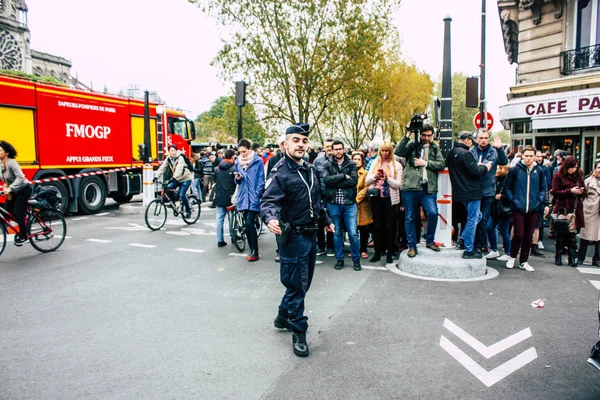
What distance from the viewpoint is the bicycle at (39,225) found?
25.8ft

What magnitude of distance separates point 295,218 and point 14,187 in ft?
18.8

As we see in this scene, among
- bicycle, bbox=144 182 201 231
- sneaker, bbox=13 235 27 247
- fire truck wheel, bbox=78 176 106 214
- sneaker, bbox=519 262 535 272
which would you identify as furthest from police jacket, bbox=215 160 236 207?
fire truck wheel, bbox=78 176 106 214

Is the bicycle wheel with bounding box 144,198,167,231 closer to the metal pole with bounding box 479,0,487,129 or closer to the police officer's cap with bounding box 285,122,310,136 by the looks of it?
the police officer's cap with bounding box 285,122,310,136

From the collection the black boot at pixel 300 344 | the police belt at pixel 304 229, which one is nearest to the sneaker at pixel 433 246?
the police belt at pixel 304 229

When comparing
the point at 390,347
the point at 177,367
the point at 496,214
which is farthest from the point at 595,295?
the point at 177,367

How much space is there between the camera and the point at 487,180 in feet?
24.6

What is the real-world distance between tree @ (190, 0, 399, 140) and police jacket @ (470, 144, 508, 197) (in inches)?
569

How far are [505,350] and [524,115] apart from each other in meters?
12.9

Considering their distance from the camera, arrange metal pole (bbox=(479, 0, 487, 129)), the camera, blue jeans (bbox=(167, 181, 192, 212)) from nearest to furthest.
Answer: the camera → blue jeans (bbox=(167, 181, 192, 212)) → metal pole (bbox=(479, 0, 487, 129))

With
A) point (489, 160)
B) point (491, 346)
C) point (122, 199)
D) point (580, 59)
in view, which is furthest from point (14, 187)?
point (580, 59)

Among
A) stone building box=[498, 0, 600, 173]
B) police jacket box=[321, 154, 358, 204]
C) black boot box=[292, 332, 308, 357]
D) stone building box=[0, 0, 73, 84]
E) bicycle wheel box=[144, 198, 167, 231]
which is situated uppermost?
stone building box=[0, 0, 73, 84]

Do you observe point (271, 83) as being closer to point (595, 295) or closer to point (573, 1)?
point (573, 1)

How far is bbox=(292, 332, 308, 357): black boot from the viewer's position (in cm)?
404

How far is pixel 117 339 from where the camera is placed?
4430 millimetres
